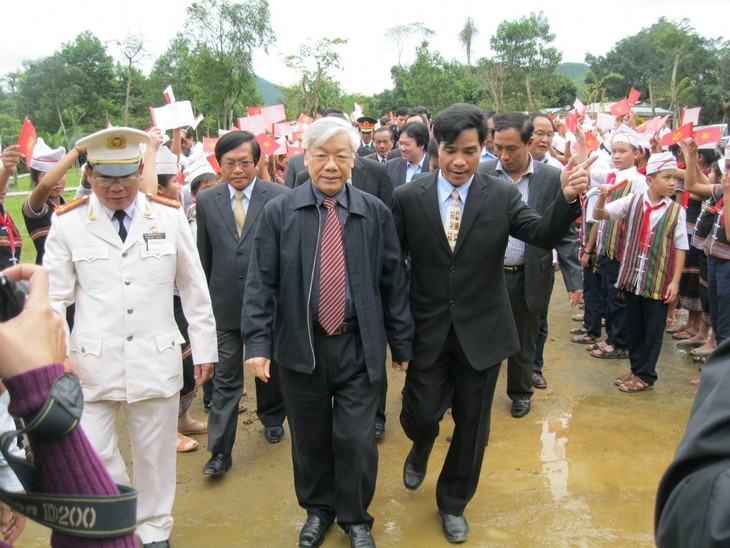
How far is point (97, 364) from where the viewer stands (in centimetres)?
296

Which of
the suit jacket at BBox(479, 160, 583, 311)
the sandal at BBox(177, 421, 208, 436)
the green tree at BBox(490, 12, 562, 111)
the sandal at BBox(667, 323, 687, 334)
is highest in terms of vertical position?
the green tree at BBox(490, 12, 562, 111)

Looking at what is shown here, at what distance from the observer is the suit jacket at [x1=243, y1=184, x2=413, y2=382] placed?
303 centimetres

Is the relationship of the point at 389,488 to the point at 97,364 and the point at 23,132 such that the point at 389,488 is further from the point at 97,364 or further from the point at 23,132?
the point at 23,132

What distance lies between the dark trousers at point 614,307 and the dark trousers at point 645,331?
21.6 inches

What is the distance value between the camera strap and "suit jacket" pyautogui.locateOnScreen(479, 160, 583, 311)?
3.74m

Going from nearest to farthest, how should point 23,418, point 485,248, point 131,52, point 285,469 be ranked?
point 23,418 → point 485,248 → point 285,469 → point 131,52

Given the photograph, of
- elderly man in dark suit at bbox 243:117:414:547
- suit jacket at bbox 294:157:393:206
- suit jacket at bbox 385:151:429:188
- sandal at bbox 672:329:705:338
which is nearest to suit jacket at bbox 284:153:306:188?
suit jacket at bbox 294:157:393:206

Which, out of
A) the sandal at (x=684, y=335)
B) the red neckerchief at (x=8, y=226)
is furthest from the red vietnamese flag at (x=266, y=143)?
the sandal at (x=684, y=335)

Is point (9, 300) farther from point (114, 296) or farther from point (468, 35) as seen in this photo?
point (468, 35)

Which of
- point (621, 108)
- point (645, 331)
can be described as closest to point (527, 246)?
point (645, 331)

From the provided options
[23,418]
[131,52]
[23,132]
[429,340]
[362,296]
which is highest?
[131,52]

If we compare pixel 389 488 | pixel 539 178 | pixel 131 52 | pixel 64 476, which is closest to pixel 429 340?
pixel 389 488

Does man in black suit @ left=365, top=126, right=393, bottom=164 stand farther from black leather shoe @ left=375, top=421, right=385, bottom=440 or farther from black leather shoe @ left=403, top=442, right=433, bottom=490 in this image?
black leather shoe @ left=403, top=442, right=433, bottom=490

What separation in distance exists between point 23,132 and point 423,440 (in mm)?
3430
